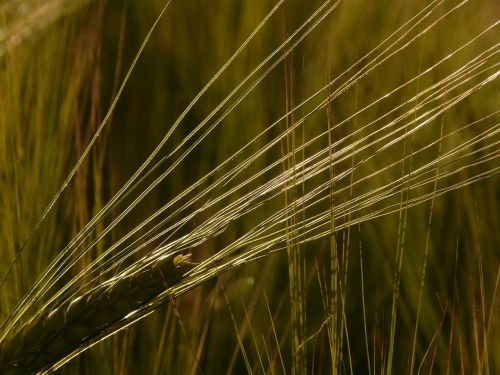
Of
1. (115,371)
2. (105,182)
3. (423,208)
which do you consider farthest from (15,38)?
(423,208)

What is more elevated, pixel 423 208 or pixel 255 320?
pixel 423 208

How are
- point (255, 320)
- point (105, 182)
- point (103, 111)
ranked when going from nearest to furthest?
1. point (255, 320)
2. point (105, 182)
3. point (103, 111)

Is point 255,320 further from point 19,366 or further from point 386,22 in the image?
point 386,22

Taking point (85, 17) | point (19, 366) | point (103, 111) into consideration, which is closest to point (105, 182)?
point (103, 111)

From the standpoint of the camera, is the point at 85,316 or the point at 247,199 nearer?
the point at 85,316

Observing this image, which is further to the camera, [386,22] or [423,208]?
[386,22]

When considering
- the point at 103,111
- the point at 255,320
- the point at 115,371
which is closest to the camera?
the point at 115,371

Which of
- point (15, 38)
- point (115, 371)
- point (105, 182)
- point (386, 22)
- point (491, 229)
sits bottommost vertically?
point (115, 371)
